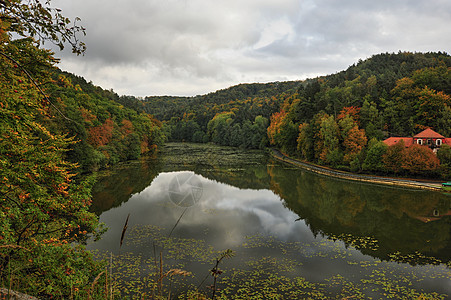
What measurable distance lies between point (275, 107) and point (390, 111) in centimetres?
4677

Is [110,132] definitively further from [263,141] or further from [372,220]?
[263,141]

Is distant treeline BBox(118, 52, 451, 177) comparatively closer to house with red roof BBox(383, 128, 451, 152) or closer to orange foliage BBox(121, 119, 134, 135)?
house with red roof BBox(383, 128, 451, 152)

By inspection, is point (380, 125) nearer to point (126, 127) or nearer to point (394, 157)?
point (394, 157)

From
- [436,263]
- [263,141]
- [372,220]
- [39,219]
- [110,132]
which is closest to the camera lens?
[39,219]

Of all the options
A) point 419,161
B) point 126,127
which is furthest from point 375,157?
point 126,127

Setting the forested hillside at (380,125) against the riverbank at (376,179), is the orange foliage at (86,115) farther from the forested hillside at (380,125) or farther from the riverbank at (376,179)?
the forested hillside at (380,125)

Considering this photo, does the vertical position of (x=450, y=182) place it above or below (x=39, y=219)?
below

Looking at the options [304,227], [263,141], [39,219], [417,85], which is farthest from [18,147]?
[263,141]

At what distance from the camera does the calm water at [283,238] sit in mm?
11617

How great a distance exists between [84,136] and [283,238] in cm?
2423

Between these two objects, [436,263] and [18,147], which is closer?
[18,147]

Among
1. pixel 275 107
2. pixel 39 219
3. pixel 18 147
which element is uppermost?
pixel 275 107

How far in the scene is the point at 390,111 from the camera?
152ft

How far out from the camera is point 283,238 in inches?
675
